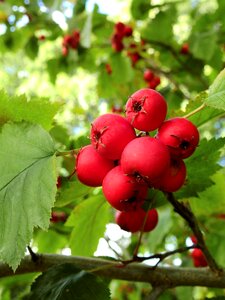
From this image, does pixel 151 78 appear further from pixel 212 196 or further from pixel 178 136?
pixel 178 136

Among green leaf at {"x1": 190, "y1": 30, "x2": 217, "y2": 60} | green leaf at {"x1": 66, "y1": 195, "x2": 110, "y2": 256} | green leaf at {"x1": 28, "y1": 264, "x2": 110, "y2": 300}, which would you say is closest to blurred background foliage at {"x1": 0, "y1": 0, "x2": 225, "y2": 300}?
green leaf at {"x1": 190, "y1": 30, "x2": 217, "y2": 60}

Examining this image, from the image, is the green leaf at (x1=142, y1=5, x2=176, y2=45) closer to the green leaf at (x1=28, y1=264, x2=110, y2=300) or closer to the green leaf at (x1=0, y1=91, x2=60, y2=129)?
the green leaf at (x1=0, y1=91, x2=60, y2=129)

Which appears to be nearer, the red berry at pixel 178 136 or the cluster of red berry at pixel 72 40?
the red berry at pixel 178 136

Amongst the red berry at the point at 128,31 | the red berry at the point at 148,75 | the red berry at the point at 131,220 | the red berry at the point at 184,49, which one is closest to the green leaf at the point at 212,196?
the red berry at the point at 131,220

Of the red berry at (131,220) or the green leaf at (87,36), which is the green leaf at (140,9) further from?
the red berry at (131,220)

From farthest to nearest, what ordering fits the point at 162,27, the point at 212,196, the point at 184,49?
the point at 184,49
the point at 162,27
the point at 212,196

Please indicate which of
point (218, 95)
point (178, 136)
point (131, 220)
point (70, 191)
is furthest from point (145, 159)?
point (70, 191)
